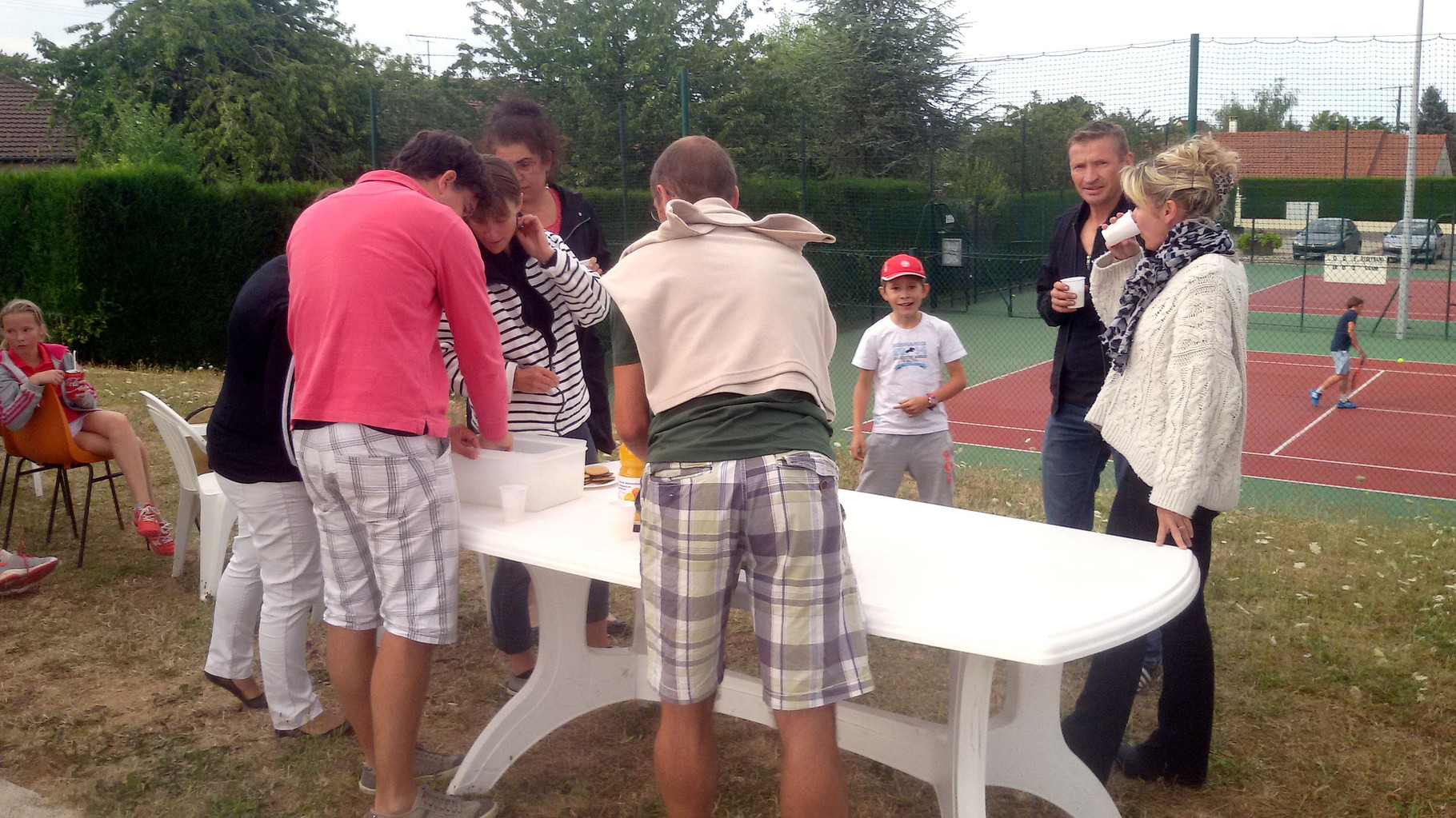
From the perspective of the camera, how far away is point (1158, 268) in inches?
90.7

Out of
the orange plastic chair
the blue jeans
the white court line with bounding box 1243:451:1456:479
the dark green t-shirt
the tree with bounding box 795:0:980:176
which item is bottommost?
the white court line with bounding box 1243:451:1456:479

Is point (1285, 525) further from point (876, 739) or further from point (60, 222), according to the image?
point (60, 222)

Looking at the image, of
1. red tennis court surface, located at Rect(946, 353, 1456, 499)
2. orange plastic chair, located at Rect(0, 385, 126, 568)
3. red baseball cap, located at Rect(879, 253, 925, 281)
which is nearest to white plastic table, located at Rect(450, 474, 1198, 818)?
red baseball cap, located at Rect(879, 253, 925, 281)

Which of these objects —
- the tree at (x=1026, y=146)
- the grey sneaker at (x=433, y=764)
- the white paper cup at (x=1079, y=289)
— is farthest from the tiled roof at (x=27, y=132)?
the white paper cup at (x=1079, y=289)

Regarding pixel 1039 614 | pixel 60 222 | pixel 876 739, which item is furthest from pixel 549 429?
pixel 60 222

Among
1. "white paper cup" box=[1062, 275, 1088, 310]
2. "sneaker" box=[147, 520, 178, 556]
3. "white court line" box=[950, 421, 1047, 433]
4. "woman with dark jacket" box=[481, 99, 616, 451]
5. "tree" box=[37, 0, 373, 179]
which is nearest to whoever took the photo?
"white paper cup" box=[1062, 275, 1088, 310]

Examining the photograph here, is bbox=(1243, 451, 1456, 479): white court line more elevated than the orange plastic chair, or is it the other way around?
the orange plastic chair

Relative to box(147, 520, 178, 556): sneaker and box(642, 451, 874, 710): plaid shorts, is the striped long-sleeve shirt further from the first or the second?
box(147, 520, 178, 556): sneaker

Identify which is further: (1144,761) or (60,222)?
(60,222)

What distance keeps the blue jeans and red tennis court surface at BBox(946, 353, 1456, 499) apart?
4.43 meters

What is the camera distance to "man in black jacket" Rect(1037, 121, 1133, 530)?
9.87 feet

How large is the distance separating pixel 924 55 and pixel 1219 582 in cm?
1299

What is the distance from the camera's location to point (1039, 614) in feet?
6.24

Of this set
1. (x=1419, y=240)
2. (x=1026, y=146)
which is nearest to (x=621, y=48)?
(x=1026, y=146)
